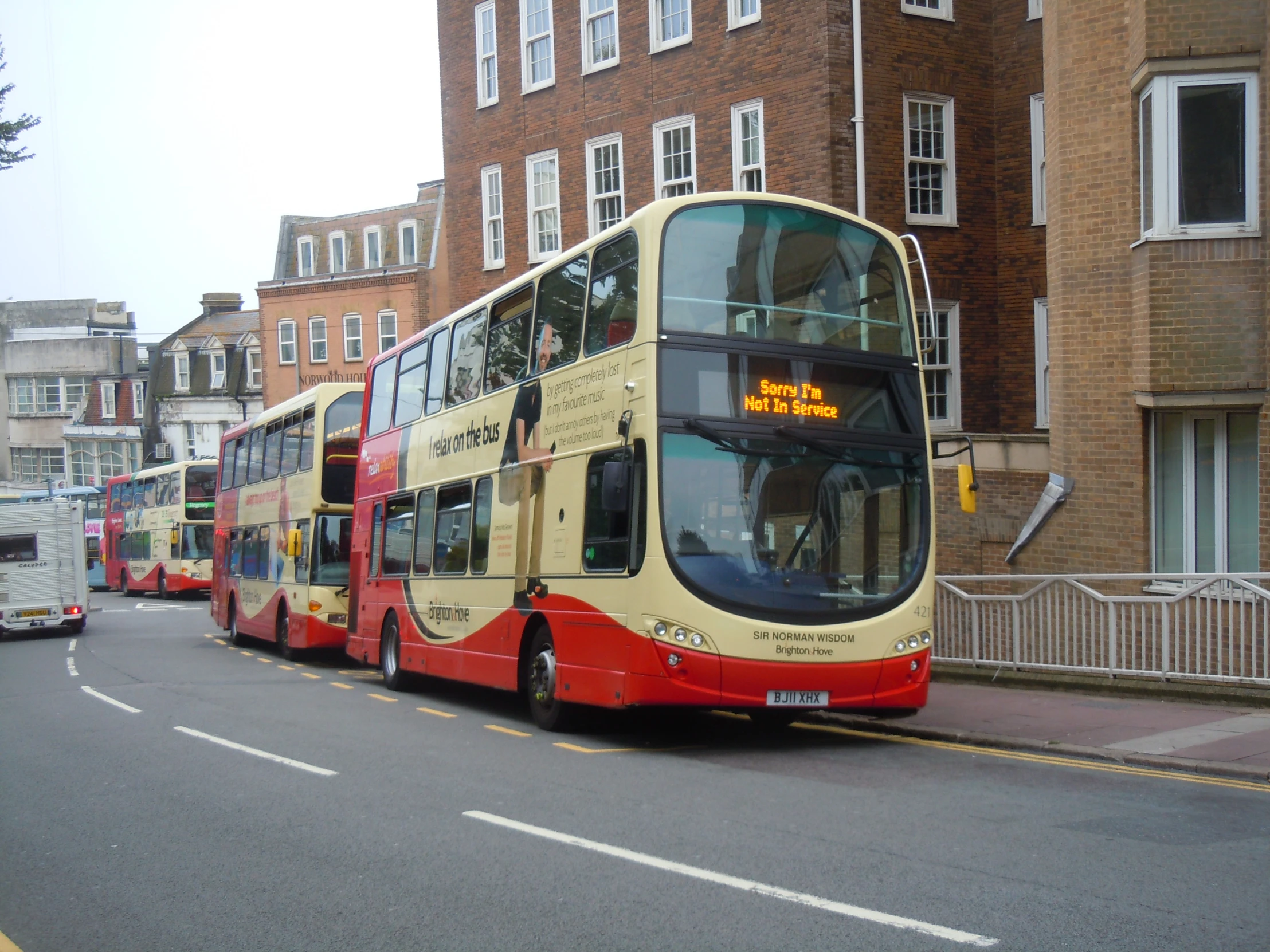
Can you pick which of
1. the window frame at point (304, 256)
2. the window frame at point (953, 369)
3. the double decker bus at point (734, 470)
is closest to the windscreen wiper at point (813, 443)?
the double decker bus at point (734, 470)

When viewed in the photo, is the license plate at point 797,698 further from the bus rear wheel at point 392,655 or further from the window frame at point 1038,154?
the window frame at point 1038,154

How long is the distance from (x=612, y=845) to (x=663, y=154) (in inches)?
749

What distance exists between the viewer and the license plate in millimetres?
10062

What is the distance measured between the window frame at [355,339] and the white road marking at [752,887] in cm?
4651

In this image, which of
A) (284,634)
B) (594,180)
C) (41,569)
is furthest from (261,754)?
(41,569)

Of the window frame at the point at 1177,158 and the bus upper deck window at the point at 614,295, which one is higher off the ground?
the window frame at the point at 1177,158

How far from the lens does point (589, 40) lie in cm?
2573

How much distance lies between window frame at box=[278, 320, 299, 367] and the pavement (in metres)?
45.4

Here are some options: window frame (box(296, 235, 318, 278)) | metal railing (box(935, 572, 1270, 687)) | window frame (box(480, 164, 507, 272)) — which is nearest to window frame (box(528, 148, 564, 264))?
window frame (box(480, 164, 507, 272))

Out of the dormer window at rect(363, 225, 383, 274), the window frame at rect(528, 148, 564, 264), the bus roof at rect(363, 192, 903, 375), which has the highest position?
the dormer window at rect(363, 225, 383, 274)

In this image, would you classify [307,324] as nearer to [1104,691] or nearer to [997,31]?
[997,31]

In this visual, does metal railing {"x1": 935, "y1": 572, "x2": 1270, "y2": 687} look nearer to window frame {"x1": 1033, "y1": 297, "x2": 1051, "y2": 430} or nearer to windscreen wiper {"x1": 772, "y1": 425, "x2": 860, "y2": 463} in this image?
windscreen wiper {"x1": 772, "y1": 425, "x2": 860, "y2": 463}

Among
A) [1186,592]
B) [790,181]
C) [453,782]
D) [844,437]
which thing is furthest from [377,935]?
[790,181]

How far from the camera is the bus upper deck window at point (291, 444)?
22.1 m
